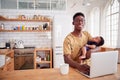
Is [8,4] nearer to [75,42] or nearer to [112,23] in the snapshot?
[112,23]

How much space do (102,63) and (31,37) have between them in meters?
4.38

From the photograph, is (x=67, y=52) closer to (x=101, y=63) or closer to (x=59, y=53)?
(x=101, y=63)

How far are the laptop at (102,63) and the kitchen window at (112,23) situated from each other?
A: 4004 mm

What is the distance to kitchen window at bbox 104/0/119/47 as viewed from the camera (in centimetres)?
526

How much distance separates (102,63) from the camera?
4.51 ft

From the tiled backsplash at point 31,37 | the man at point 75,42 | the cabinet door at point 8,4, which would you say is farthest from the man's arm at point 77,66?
the cabinet door at point 8,4

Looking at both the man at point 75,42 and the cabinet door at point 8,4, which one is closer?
the man at point 75,42

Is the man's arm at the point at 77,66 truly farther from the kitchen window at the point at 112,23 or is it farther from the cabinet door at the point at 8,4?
the cabinet door at the point at 8,4

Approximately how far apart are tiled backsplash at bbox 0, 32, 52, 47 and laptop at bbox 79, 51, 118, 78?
4207 millimetres

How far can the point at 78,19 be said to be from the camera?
1872mm

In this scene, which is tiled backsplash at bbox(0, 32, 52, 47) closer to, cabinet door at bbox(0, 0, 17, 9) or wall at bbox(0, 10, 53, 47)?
wall at bbox(0, 10, 53, 47)

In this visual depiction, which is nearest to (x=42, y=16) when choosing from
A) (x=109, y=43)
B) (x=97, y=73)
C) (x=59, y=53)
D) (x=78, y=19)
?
(x=59, y=53)

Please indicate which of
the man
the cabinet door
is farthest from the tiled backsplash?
the man

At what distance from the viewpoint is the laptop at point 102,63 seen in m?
1.33
